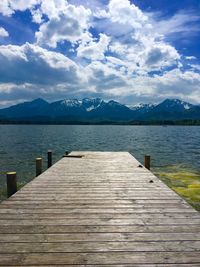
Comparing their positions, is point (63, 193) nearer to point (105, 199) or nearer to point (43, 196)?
point (43, 196)

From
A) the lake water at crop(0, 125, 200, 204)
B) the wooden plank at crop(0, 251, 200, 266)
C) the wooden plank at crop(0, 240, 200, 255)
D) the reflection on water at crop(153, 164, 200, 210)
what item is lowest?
the lake water at crop(0, 125, 200, 204)

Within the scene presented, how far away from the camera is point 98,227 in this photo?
21.5 feet

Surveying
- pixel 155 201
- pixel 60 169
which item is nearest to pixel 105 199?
pixel 155 201

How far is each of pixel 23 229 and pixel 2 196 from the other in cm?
1233

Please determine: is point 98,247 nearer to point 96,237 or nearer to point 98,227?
point 96,237

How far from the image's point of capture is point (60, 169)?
15.4 meters

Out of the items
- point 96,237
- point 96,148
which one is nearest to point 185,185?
point 96,237

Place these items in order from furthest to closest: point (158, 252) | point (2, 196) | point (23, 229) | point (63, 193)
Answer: point (2, 196), point (63, 193), point (23, 229), point (158, 252)

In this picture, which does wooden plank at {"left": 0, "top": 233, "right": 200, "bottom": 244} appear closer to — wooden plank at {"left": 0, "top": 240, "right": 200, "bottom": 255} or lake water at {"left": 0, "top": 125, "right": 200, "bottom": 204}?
wooden plank at {"left": 0, "top": 240, "right": 200, "bottom": 255}

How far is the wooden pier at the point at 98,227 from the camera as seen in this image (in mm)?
5105

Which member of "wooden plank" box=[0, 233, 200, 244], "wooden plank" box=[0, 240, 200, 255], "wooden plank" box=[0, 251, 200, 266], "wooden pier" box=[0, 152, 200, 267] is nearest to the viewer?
"wooden plank" box=[0, 251, 200, 266]

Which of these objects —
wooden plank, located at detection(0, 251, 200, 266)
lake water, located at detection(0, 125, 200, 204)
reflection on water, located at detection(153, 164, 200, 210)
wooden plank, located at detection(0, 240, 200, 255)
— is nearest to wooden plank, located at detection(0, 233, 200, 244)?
wooden plank, located at detection(0, 240, 200, 255)

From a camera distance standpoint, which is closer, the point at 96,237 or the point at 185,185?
the point at 96,237

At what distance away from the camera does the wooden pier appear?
5105mm
